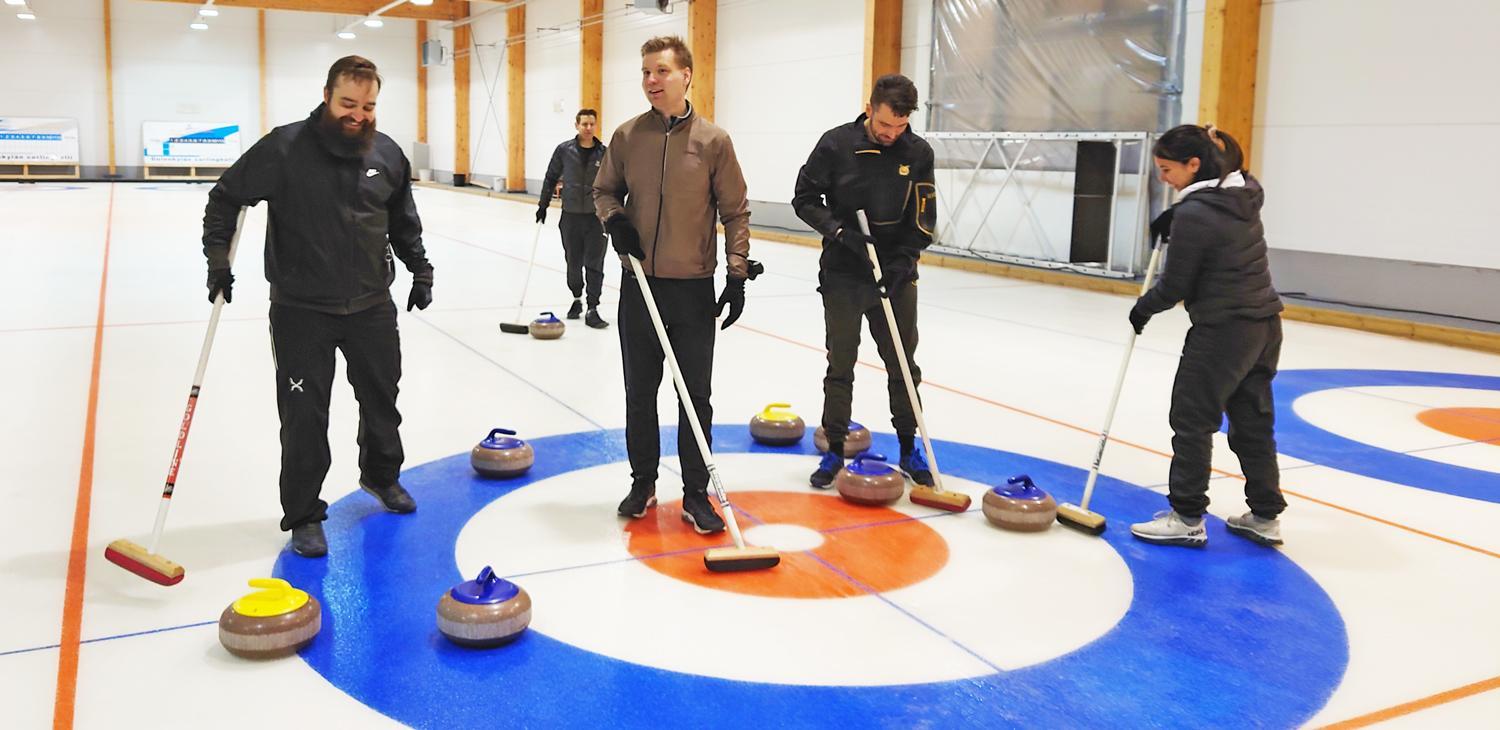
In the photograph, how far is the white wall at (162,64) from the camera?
113 ft

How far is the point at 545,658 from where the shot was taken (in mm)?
3760

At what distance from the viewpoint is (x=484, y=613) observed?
3.74 meters

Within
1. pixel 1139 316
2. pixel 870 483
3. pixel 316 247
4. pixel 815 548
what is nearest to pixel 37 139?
pixel 316 247

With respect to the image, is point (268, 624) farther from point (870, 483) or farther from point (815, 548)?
point (870, 483)

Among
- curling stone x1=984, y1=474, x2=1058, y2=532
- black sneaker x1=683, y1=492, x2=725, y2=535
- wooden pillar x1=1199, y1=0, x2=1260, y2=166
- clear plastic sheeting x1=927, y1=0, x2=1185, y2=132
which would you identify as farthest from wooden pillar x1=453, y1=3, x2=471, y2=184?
curling stone x1=984, y1=474, x2=1058, y2=532

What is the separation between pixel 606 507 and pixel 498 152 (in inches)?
1251

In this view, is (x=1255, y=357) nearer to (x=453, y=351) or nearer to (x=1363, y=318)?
(x=453, y=351)

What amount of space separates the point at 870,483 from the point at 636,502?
1.08 metres

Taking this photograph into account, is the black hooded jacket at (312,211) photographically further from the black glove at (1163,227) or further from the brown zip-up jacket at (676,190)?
the black glove at (1163,227)

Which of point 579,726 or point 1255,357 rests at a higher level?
point 1255,357

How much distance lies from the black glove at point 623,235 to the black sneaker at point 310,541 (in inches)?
65.9

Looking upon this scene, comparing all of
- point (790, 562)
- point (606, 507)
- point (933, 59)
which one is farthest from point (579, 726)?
point (933, 59)

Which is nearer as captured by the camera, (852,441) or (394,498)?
(394,498)

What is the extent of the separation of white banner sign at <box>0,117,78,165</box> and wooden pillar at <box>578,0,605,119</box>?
1744 centimetres
